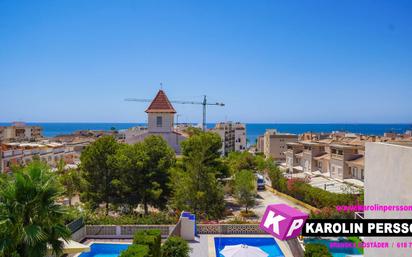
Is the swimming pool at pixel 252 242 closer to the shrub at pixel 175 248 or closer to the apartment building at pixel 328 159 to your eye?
the shrub at pixel 175 248

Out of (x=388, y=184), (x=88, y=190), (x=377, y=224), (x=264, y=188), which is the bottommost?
(x=264, y=188)

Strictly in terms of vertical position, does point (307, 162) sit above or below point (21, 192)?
below

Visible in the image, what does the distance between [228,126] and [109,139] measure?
61.4 meters

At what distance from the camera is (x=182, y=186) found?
23453 mm

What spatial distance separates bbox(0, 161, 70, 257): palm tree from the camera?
948 cm

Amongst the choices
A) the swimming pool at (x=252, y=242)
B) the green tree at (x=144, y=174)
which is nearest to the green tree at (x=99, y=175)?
the green tree at (x=144, y=174)

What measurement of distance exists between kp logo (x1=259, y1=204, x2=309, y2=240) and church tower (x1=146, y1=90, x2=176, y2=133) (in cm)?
3069

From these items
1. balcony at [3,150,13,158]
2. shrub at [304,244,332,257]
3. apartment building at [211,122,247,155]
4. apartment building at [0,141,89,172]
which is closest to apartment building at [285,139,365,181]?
shrub at [304,244,332,257]

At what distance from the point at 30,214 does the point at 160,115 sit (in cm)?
3181

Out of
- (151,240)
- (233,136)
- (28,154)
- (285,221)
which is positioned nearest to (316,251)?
(285,221)

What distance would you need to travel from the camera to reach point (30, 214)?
9.89m

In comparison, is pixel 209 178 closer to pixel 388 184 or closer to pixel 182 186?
pixel 182 186

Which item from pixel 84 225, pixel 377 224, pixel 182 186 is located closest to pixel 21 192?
pixel 377 224

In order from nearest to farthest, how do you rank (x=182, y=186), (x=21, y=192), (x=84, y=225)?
(x=21, y=192) < (x=84, y=225) < (x=182, y=186)
